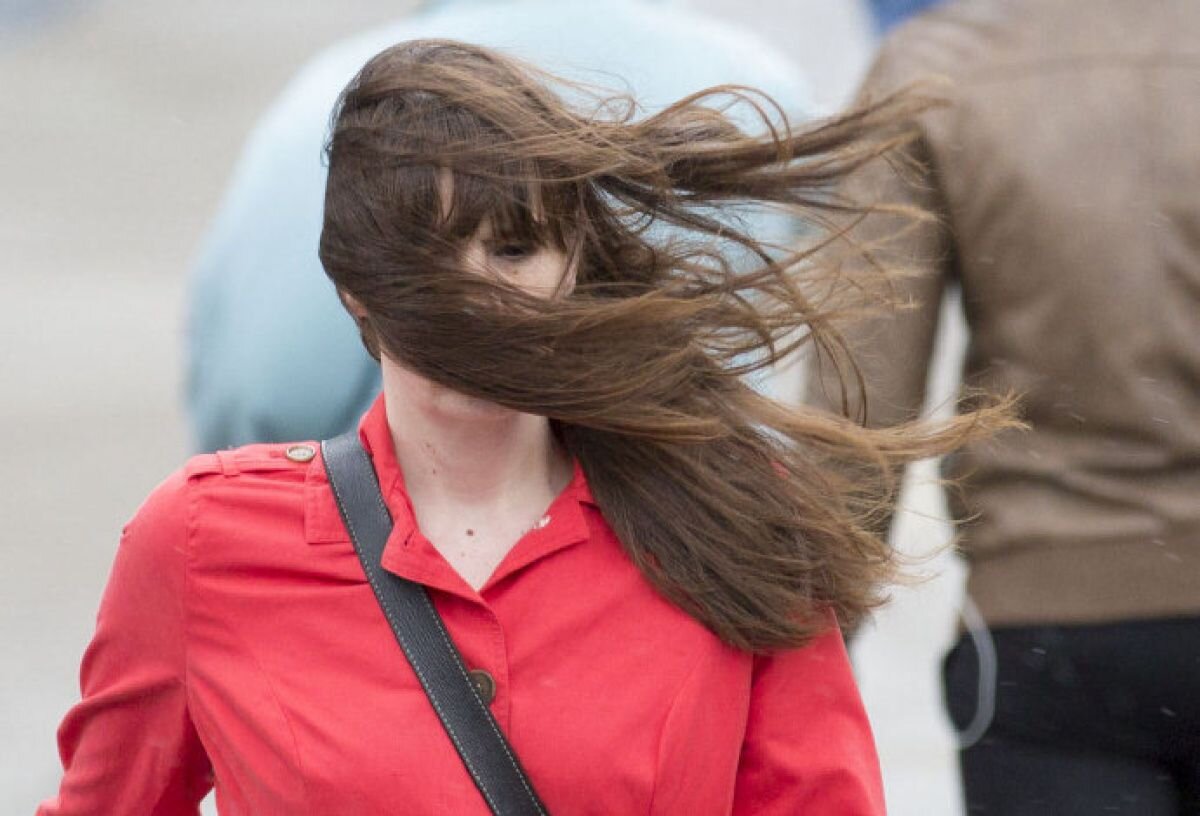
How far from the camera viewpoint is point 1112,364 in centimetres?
289

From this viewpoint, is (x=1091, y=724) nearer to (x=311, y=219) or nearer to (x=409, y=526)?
(x=409, y=526)

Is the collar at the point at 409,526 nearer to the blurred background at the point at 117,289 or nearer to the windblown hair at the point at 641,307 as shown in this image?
the windblown hair at the point at 641,307

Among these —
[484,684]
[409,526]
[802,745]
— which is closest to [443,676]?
[484,684]

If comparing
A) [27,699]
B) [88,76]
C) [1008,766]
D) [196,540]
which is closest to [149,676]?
[196,540]

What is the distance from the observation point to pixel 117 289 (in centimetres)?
1069

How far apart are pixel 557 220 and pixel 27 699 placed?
418 cm

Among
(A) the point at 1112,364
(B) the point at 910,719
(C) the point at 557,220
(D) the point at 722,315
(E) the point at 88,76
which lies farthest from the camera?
(E) the point at 88,76

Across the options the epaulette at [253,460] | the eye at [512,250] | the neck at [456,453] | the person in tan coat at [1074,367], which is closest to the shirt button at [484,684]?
the neck at [456,453]

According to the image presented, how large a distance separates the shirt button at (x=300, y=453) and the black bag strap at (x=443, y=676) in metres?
0.11

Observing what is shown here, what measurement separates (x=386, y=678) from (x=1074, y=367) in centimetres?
113

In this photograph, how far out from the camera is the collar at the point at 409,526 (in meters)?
2.36

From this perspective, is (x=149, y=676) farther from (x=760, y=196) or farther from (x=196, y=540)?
(x=760, y=196)

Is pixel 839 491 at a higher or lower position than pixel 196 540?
lower

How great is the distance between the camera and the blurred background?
5891 mm
